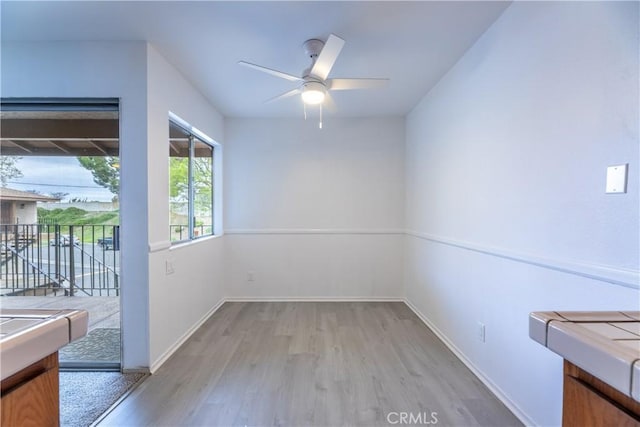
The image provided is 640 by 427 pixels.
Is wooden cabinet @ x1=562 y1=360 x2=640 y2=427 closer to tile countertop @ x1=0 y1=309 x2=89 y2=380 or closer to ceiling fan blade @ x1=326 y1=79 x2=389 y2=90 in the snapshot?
tile countertop @ x1=0 y1=309 x2=89 y2=380

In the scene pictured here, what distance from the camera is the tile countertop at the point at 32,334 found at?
65cm

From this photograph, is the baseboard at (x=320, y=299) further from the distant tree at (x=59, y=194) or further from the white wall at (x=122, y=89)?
the distant tree at (x=59, y=194)

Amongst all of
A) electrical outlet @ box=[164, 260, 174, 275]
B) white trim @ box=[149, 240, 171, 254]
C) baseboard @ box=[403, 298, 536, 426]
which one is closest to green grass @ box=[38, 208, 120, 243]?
white trim @ box=[149, 240, 171, 254]

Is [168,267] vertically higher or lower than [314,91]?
lower

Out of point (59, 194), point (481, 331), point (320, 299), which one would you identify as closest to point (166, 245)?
point (59, 194)

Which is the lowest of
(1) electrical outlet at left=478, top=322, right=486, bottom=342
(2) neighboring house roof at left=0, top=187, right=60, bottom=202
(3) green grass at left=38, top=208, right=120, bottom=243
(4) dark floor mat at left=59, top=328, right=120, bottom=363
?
(4) dark floor mat at left=59, top=328, right=120, bottom=363

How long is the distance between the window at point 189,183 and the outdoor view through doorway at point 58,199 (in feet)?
1.72

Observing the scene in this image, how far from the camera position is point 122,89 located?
2227 mm

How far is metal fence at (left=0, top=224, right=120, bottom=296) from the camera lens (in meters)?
2.28

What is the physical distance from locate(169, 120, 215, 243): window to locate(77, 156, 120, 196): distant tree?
512mm

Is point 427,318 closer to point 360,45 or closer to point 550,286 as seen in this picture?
point 550,286

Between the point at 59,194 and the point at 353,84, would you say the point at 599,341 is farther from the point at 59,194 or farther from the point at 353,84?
the point at 59,194

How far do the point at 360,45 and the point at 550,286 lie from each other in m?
1.98

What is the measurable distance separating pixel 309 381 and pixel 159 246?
1540mm
